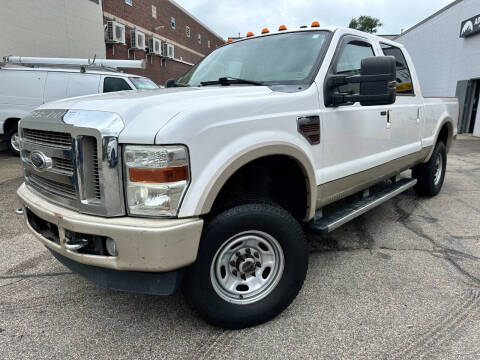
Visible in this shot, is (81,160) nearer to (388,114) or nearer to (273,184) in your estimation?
(273,184)

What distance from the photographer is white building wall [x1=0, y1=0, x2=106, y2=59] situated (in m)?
10.7

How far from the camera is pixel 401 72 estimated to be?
4.20m

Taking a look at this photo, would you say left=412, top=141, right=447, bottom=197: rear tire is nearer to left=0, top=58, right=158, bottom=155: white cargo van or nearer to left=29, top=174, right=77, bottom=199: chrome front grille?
left=29, top=174, right=77, bottom=199: chrome front grille

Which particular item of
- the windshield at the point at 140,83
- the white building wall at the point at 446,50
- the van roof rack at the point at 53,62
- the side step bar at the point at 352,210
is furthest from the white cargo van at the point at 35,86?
the white building wall at the point at 446,50

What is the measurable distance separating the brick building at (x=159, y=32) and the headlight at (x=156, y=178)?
1366 centimetres

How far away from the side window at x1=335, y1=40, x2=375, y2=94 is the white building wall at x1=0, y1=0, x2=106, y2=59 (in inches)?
432

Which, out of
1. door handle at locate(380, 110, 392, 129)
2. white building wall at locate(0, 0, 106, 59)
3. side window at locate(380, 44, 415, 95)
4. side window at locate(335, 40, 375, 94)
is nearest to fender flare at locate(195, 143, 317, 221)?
side window at locate(335, 40, 375, 94)

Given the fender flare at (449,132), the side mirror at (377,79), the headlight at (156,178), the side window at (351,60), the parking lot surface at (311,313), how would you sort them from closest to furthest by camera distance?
the headlight at (156,178), the parking lot surface at (311,313), the side mirror at (377,79), the side window at (351,60), the fender flare at (449,132)

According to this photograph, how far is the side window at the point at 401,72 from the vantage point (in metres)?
4.00

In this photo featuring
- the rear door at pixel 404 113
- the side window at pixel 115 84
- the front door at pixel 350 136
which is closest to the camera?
the front door at pixel 350 136

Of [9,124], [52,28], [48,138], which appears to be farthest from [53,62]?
[48,138]

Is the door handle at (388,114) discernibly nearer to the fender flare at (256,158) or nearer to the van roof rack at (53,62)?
the fender flare at (256,158)

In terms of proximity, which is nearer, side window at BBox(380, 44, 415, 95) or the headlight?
the headlight

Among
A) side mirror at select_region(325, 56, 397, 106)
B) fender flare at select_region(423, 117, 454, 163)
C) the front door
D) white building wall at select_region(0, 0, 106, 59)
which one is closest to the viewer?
side mirror at select_region(325, 56, 397, 106)
